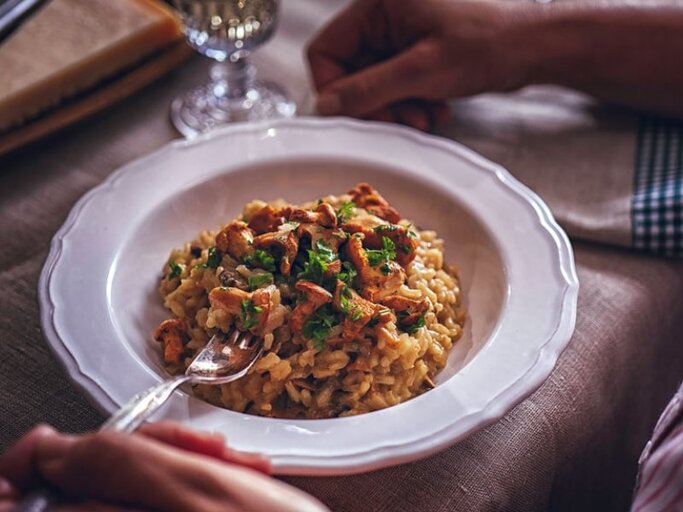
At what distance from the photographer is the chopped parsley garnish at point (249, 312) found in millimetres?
1331

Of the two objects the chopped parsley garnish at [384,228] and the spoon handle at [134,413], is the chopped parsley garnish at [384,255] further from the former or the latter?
the spoon handle at [134,413]

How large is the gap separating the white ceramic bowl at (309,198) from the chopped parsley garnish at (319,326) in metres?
0.14

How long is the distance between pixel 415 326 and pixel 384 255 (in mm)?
133

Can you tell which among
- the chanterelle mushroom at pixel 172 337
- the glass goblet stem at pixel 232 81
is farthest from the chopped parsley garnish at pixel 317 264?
the glass goblet stem at pixel 232 81

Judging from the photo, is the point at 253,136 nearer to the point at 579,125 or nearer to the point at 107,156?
the point at 107,156

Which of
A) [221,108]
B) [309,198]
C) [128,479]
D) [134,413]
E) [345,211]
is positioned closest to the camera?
[128,479]

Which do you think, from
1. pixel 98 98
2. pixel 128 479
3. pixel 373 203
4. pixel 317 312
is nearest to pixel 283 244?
pixel 317 312

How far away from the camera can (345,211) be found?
1529mm

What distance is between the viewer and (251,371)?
135 cm

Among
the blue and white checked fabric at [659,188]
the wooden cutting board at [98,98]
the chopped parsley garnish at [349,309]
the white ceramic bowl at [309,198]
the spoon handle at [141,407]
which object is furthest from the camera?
the wooden cutting board at [98,98]

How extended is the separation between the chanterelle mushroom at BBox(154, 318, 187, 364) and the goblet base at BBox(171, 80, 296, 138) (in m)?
0.80

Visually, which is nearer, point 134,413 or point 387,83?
point 134,413

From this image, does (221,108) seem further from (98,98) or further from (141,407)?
(141,407)

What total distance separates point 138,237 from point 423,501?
2.53 ft
